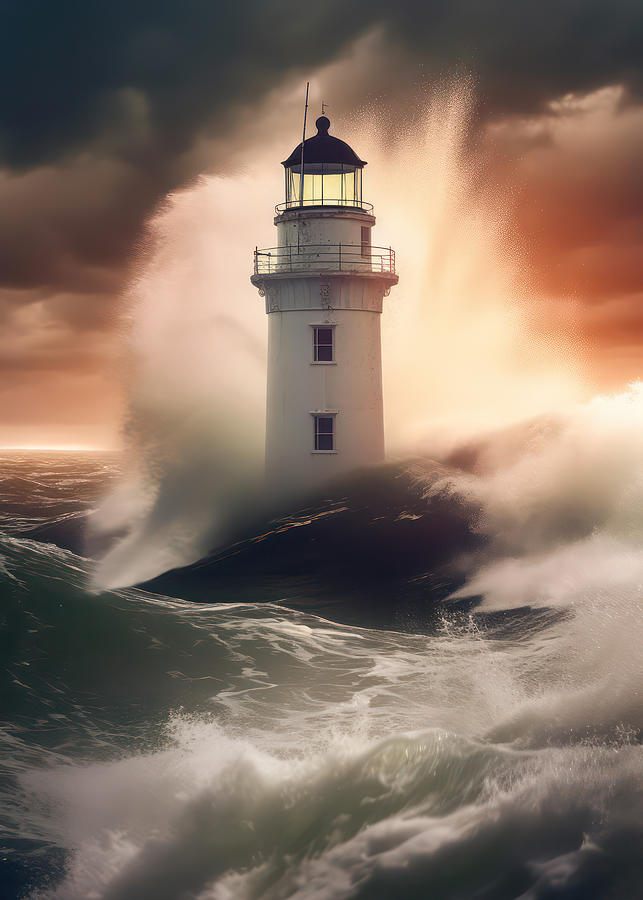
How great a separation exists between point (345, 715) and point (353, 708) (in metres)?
0.30

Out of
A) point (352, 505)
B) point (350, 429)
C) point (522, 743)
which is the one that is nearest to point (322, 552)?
point (352, 505)

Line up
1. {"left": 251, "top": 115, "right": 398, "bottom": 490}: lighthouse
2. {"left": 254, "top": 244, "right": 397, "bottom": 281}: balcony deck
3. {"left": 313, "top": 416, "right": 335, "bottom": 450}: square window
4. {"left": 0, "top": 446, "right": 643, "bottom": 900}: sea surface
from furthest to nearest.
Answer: {"left": 313, "top": 416, "right": 335, "bottom": 450}: square window < {"left": 251, "top": 115, "right": 398, "bottom": 490}: lighthouse < {"left": 254, "top": 244, "right": 397, "bottom": 281}: balcony deck < {"left": 0, "top": 446, "right": 643, "bottom": 900}: sea surface

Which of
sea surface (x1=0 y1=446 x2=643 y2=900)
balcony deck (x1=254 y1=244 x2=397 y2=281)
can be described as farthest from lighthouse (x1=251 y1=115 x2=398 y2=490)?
sea surface (x1=0 y1=446 x2=643 y2=900)

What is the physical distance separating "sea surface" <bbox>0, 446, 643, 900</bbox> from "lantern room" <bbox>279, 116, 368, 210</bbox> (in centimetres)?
821

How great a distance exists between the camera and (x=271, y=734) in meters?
10.6

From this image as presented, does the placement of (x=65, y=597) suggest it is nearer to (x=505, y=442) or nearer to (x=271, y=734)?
(x=271, y=734)

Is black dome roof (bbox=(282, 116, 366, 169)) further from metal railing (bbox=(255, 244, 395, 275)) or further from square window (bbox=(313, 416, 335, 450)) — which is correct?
square window (bbox=(313, 416, 335, 450))

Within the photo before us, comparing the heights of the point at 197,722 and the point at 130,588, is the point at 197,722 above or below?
below

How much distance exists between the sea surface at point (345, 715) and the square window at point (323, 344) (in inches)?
177

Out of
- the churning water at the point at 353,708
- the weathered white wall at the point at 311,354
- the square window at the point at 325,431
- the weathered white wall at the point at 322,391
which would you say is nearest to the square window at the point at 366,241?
the weathered white wall at the point at 311,354

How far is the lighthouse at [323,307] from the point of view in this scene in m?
23.2

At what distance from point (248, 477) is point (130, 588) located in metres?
7.85

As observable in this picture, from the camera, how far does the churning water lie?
25.3 feet

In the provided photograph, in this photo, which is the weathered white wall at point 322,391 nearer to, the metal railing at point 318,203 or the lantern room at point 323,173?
the metal railing at point 318,203
